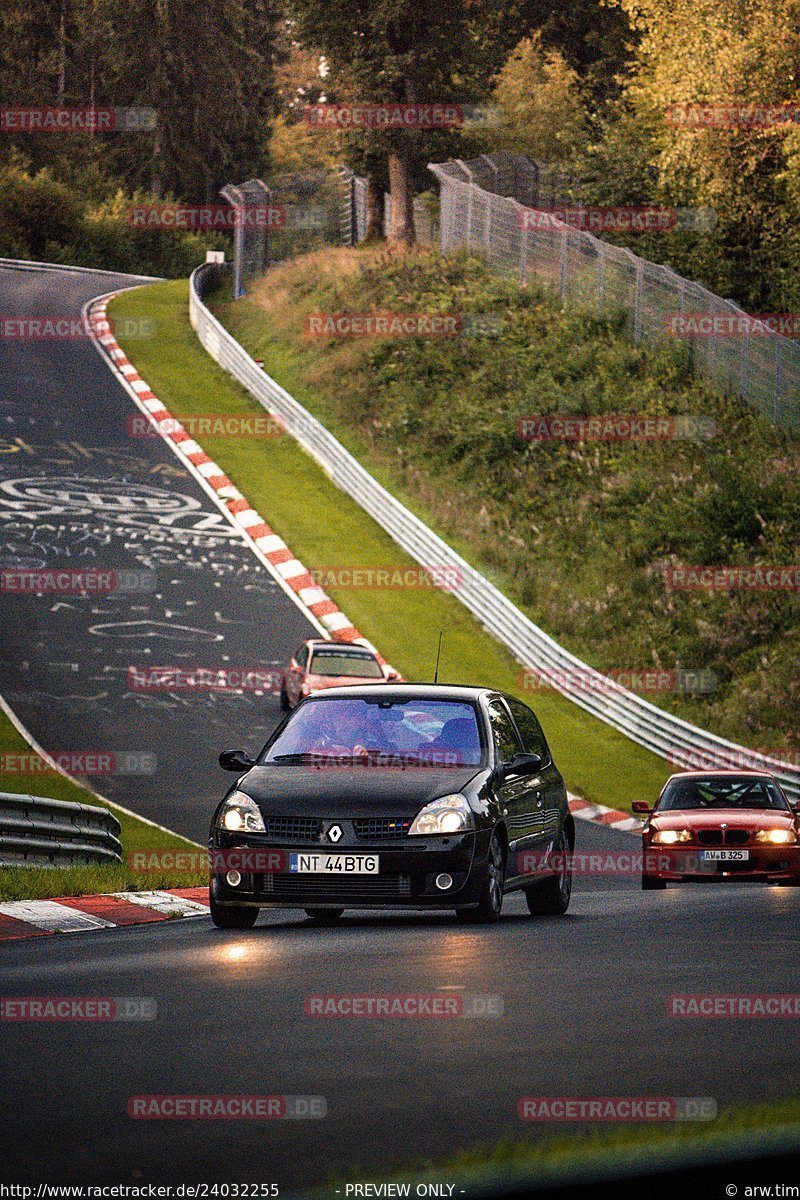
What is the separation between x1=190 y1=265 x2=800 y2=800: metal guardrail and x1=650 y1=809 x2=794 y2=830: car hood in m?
6.39

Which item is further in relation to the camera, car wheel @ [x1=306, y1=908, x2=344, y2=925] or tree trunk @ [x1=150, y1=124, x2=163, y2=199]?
tree trunk @ [x1=150, y1=124, x2=163, y2=199]

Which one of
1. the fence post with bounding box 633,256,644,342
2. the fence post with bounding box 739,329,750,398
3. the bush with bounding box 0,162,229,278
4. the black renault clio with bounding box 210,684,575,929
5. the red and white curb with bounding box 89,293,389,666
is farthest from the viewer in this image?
the bush with bounding box 0,162,229,278

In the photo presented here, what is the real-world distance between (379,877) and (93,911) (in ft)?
7.00

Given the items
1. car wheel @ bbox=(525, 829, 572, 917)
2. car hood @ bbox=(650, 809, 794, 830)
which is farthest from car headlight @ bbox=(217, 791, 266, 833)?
car hood @ bbox=(650, 809, 794, 830)

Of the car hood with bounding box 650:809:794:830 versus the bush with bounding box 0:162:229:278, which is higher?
the bush with bounding box 0:162:229:278

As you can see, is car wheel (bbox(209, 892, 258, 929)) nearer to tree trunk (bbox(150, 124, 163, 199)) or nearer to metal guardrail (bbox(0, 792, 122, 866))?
metal guardrail (bbox(0, 792, 122, 866))

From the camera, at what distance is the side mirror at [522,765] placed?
1250 centimetres

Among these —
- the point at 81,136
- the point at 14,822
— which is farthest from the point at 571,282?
the point at 81,136

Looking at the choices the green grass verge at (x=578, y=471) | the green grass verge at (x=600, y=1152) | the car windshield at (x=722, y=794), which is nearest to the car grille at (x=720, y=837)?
the car windshield at (x=722, y=794)

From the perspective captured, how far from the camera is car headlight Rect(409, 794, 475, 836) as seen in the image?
11.6 metres

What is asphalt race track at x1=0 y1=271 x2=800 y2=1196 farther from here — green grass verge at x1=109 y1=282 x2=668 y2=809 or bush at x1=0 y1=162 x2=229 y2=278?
bush at x1=0 y1=162 x2=229 y2=278

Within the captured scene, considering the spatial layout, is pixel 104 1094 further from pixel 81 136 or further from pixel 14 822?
pixel 81 136

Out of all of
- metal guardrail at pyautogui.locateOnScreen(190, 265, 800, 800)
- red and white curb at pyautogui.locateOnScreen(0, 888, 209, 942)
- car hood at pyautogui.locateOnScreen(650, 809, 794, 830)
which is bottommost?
metal guardrail at pyautogui.locateOnScreen(190, 265, 800, 800)

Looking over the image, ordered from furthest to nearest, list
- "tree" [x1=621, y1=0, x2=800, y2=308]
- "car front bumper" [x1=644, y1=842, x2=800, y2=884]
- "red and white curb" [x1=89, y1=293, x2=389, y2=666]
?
"tree" [x1=621, y1=0, x2=800, y2=308] → "red and white curb" [x1=89, y1=293, x2=389, y2=666] → "car front bumper" [x1=644, y1=842, x2=800, y2=884]
